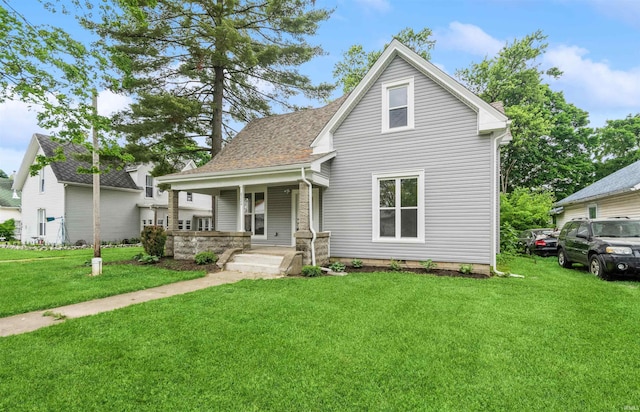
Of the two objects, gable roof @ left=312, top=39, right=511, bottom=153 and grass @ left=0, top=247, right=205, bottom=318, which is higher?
gable roof @ left=312, top=39, right=511, bottom=153

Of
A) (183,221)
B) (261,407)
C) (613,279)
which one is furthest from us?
(183,221)

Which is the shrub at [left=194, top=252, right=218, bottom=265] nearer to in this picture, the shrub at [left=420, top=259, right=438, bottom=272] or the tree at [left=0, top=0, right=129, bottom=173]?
the tree at [left=0, top=0, right=129, bottom=173]

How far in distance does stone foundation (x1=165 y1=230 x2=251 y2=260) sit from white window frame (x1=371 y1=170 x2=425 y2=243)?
4128mm

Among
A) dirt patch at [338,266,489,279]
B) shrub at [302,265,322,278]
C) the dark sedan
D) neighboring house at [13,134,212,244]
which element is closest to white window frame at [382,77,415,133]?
dirt patch at [338,266,489,279]

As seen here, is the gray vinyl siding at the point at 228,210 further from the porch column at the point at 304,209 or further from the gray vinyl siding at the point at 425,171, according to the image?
the porch column at the point at 304,209

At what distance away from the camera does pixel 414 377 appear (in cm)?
291

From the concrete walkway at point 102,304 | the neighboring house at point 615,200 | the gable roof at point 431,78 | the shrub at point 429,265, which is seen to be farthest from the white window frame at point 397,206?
the neighboring house at point 615,200

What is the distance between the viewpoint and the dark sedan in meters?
13.4

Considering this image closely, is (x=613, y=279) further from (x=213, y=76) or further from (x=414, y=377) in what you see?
(x=213, y=76)

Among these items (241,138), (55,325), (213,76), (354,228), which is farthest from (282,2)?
(55,325)

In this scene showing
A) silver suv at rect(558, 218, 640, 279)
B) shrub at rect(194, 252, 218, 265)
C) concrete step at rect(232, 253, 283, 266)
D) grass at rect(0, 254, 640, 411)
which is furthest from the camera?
shrub at rect(194, 252, 218, 265)

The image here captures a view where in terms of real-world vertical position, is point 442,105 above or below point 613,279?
above

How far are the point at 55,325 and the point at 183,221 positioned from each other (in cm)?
2046

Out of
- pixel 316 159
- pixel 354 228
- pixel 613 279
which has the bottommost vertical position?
pixel 613 279
